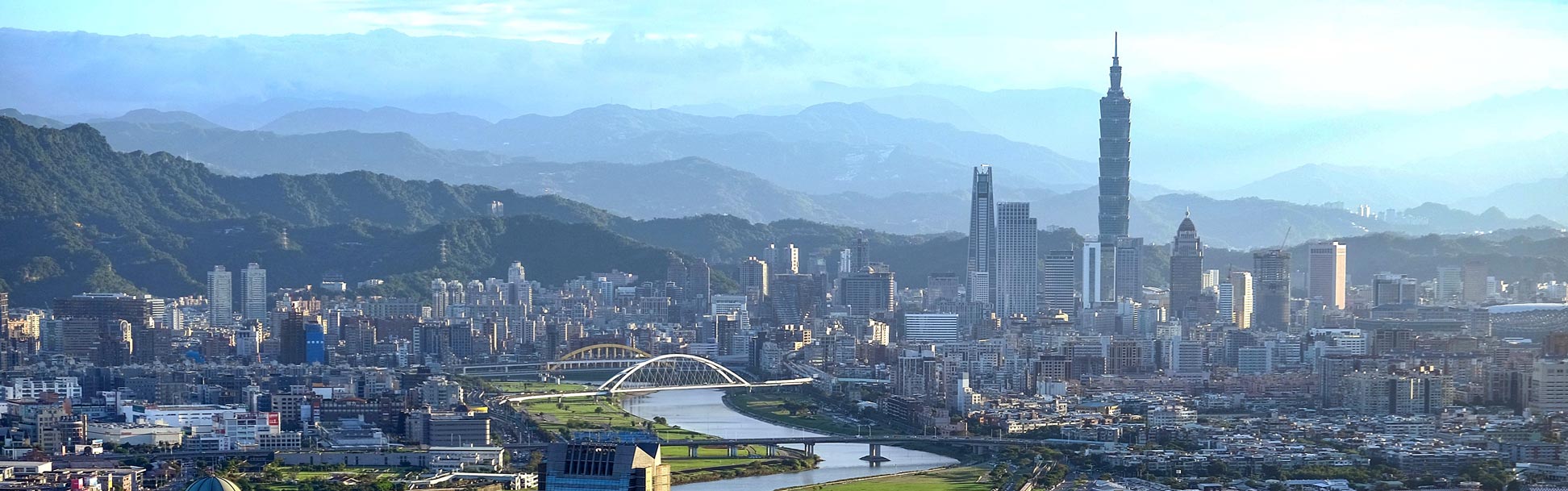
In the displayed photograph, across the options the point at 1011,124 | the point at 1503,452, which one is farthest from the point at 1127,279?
the point at 1011,124

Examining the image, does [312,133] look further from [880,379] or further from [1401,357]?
[1401,357]

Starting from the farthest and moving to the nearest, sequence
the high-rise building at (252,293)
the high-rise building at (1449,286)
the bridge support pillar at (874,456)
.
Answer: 1. the high-rise building at (1449,286)
2. the high-rise building at (252,293)
3. the bridge support pillar at (874,456)

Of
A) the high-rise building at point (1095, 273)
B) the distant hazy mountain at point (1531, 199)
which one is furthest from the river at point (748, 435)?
the high-rise building at point (1095, 273)

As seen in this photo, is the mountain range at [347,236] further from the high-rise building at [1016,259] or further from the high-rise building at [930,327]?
the high-rise building at [930,327]

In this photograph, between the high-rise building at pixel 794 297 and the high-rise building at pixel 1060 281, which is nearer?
the high-rise building at pixel 794 297

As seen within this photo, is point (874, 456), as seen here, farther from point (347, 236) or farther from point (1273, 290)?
point (347, 236)

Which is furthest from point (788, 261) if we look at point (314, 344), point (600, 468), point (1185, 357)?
point (600, 468)

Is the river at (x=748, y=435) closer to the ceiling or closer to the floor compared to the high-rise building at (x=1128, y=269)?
closer to the floor
